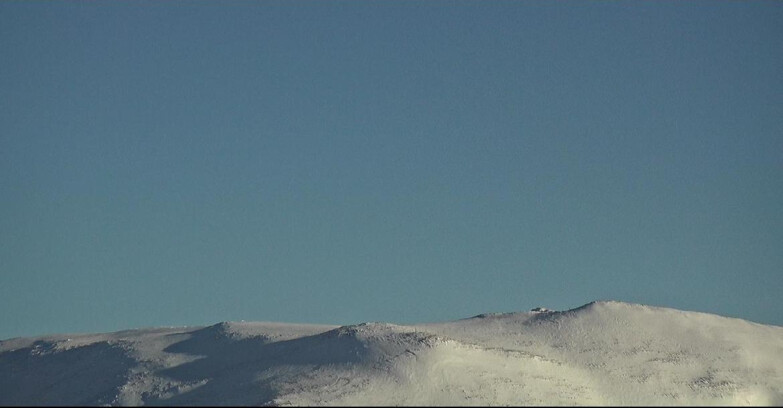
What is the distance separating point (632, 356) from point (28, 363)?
35.7m

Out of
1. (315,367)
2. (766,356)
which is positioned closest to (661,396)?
(766,356)

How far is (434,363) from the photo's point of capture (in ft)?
157

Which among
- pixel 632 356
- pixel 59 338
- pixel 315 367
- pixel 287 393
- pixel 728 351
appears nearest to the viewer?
pixel 287 393

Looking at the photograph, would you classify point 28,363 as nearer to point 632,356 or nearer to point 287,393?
point 287,393

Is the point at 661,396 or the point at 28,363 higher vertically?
the point at 28,363

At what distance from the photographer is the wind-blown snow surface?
4622cm

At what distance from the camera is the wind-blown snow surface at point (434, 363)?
152 feet

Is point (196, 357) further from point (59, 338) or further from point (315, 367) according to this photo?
point (59, 338)

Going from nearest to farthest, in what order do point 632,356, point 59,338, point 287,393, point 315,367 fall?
point 287,393, point 315,367, point 632,356, point 59,338

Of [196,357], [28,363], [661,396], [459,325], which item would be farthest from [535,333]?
[28,363]

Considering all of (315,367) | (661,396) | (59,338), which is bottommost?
(661,396)

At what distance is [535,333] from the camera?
186ft

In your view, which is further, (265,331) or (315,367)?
(265,331)

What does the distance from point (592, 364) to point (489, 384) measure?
8.02 metres
